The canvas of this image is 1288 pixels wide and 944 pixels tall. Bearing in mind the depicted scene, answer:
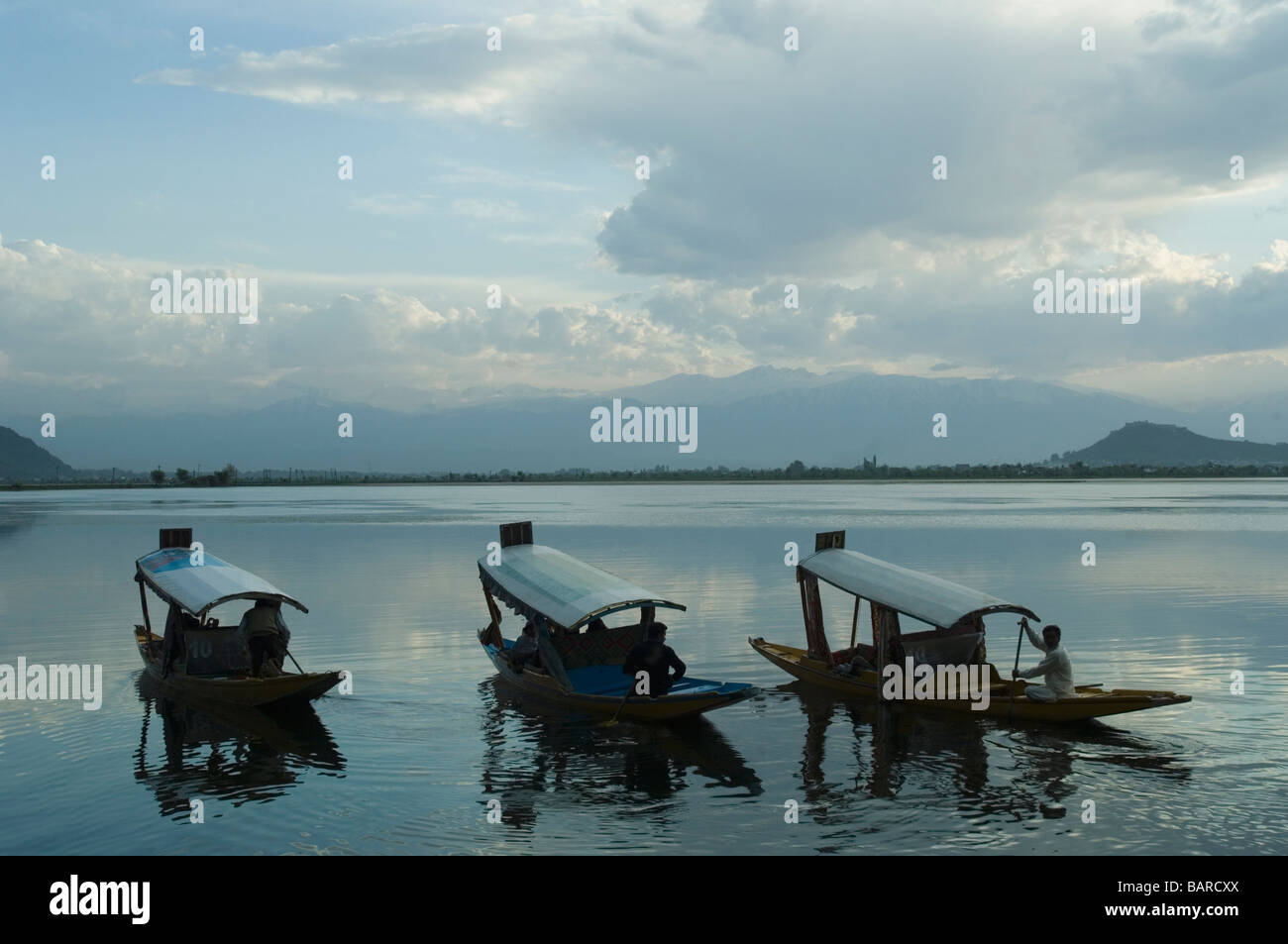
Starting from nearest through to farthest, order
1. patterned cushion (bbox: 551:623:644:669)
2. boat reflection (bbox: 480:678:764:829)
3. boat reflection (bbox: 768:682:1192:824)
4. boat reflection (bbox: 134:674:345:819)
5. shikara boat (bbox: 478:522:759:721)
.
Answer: boat reflection (bbox: 768:682:1192:824), boat reflection (bbox: 480:678:764:829), boat reflection (bbox: 134:674:345:819), shikara boat (bbox: 478:522:759:721), patterned cushion (bbox: 551:623:644:669)

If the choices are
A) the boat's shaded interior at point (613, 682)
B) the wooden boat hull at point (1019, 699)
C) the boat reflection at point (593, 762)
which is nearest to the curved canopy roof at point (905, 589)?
the wooden boat hull at point (1019, 699)

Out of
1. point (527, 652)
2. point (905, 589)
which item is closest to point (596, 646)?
point (527, 652)

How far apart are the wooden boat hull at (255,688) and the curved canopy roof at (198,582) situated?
56.1 inches

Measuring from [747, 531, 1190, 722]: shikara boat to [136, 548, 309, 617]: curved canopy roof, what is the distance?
11.5m

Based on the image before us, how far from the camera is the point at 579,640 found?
2355 centimetres

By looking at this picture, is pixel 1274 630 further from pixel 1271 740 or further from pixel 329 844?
pixel 329 844

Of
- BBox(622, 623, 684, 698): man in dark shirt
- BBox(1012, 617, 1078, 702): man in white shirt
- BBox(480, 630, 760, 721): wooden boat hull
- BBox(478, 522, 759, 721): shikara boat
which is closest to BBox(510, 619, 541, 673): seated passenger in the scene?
BBox(478, 522, 759, 721): shikara boat

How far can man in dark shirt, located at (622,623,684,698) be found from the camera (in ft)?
65.0

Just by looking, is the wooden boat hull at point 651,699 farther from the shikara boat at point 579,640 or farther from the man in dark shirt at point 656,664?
the man in dark shirt at point 656,664

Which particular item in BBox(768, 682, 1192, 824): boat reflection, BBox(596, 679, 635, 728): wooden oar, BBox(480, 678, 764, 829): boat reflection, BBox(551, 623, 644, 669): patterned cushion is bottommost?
BBox(768, 682, 1192, 824): boat reflection

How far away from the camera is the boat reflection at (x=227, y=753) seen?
53.8 ft

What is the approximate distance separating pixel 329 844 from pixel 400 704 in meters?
8.46

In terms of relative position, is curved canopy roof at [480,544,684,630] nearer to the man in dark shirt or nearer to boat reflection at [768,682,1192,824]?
the man in dark shirt

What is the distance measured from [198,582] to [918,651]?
51.4ft
